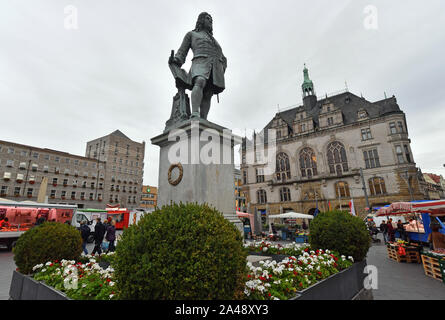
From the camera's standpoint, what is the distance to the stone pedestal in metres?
4.44

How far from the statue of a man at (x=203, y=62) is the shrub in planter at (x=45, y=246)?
13.2 ft

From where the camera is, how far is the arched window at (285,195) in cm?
3816

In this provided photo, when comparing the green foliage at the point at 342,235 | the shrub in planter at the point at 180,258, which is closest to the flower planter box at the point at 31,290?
the shrub in planter at the point at 180,258

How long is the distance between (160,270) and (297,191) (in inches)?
1483

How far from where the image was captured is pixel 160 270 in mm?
2043

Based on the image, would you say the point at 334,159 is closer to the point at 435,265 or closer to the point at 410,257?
the point at 410,257

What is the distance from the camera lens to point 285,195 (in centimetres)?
3856

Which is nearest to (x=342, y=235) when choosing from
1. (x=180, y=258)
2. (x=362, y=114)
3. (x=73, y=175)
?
(x=180, y=258)

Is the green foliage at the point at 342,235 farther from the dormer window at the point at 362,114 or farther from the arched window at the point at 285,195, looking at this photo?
the dormer window at the point at 362,114
